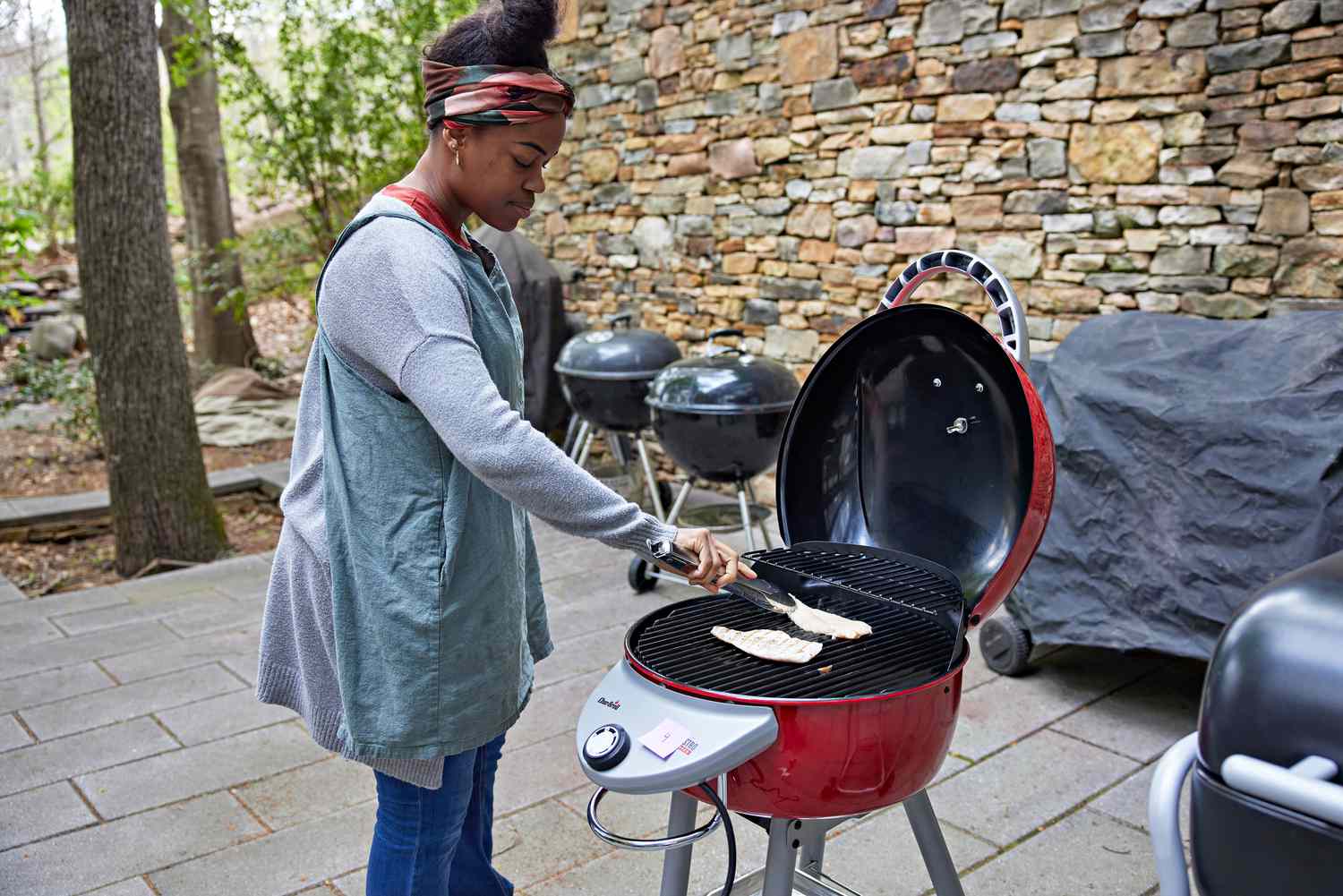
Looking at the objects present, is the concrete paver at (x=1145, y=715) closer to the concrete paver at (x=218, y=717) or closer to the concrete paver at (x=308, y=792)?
the concrete paver at (x=308, y=792)

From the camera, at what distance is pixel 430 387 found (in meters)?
1.50

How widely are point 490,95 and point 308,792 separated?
228cm

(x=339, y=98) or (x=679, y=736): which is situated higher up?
(x=339, y=98)

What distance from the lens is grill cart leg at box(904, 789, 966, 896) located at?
188cm

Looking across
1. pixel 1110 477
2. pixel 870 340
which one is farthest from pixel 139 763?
pixel 1110 477

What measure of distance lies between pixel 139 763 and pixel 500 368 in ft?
7.77

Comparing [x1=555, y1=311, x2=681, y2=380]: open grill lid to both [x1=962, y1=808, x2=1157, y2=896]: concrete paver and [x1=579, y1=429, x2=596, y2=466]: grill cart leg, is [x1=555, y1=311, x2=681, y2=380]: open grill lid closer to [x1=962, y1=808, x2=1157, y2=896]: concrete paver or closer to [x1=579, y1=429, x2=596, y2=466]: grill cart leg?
[x1=579, y1=429, x2=596, y2=466]: grill cart leg

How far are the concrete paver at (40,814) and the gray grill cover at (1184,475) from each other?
2865 mm

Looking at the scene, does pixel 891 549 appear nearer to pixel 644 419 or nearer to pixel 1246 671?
pixel 1246 671

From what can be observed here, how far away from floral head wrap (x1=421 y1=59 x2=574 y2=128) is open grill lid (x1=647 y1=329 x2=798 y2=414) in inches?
112

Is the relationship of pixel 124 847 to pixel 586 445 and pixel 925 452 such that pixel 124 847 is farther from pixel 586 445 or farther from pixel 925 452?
pixel 586 445

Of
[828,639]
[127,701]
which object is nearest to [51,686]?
[127,701]

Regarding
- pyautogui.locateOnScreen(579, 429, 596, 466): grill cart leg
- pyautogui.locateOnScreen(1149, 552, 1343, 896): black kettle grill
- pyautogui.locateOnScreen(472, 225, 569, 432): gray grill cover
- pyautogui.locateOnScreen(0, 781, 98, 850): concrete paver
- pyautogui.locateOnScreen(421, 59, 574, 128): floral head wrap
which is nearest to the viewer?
pyautogui.locateOnScreen(1149, 552, 1343, 896): black kettle grill

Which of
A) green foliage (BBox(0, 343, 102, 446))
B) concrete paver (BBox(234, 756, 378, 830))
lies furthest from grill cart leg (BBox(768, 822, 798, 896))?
green foliage (BBox(0, 343, 102, 446))
